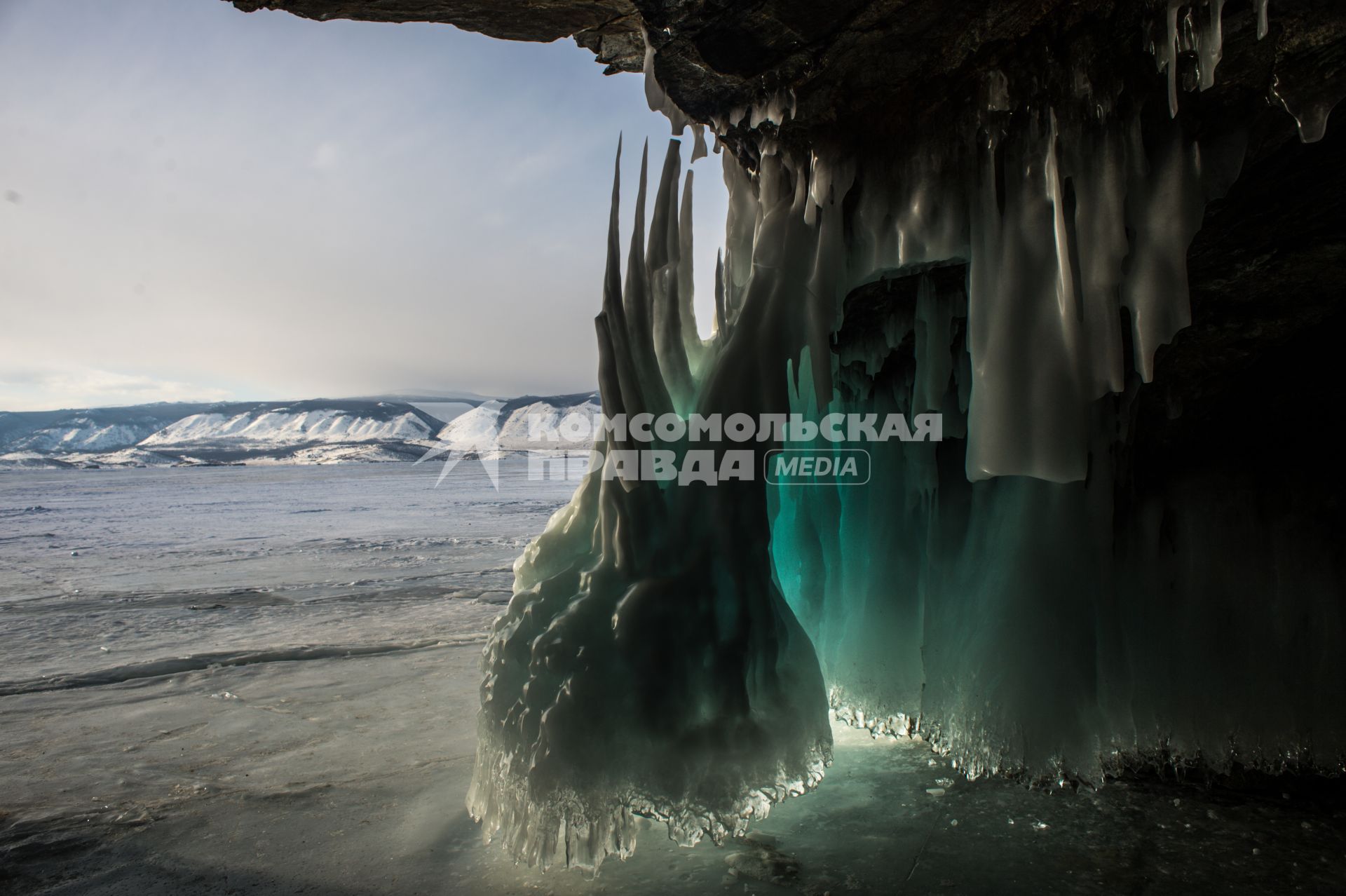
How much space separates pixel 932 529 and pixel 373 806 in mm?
2934

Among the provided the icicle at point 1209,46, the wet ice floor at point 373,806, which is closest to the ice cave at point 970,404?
the icicle at point 1209,46

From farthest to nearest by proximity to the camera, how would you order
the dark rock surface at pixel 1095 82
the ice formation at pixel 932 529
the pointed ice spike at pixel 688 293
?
the pointed ice spike at pixel 688 293 < the ice formation at pixel 932 529 < the dark rock surface at pixel 1095 82

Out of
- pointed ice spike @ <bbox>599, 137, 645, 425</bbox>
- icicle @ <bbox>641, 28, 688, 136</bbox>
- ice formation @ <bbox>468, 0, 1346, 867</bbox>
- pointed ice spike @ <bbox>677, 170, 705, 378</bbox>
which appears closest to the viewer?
ice formation @ <bbox>468, 0, 1346, 867</bbox>

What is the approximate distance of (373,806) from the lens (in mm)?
2992

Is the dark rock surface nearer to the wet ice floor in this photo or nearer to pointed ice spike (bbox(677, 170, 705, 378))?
pointed ice spike (bbox(677, 170, 705, 378))

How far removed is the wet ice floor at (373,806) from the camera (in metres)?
2.40

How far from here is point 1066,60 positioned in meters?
2.28

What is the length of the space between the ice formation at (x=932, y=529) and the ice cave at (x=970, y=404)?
0.01m

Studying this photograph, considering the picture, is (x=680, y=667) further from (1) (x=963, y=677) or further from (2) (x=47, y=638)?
(2) (x=47, y=638)

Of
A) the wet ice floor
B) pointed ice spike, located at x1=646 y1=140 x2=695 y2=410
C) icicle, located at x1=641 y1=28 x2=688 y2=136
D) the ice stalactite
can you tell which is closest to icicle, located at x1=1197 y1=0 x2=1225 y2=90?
the ice stalactite

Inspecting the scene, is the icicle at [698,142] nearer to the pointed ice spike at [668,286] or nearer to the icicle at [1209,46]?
the pointed ice spike at [668,286]

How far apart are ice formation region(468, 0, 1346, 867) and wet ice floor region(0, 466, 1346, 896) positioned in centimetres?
19

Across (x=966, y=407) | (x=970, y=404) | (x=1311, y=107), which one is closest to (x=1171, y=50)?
(x=1311, y=107)

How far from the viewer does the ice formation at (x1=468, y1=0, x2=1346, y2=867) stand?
244 cm
